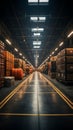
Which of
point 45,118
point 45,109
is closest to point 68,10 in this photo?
point 45,109

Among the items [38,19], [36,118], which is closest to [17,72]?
[38,19]

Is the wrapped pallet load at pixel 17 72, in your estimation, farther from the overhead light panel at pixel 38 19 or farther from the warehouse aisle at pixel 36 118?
the warehouse aisle at pixel 36 118

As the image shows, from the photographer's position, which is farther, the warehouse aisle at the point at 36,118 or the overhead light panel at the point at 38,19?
the overhead light panel at the point at 38,19

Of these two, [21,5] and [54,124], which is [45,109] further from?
[21,5]

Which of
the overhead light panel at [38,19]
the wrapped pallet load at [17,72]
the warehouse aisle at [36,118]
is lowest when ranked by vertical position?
the warehouse aisle at [36,118]

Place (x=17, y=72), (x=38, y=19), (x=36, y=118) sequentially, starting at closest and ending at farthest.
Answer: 1. (x=36, y=118)
2. (x=38, y=19)
3. (x=17, y=72)

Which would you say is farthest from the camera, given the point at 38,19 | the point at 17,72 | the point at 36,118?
the point at 17,72

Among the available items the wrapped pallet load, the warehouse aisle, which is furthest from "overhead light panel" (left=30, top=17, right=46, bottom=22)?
the warehouse aisle

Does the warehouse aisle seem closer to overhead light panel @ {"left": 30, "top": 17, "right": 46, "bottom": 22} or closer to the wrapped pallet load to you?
overhead light panel @ {"left": 30, "top": 17, "right": 46, "bottom": 22}

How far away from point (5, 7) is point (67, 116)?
9180 mm

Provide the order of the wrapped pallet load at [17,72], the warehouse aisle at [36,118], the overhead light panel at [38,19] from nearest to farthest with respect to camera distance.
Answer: the warehouse aisle at [36,118]
the overhead light panel at [38,19]
the wrapped pallet load at [17,72]

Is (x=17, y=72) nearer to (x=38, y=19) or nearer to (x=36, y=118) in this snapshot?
(x=38, y=19)

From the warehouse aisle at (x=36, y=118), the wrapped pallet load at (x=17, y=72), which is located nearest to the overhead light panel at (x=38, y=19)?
the wrapped pallet load at (x=17, y=72)

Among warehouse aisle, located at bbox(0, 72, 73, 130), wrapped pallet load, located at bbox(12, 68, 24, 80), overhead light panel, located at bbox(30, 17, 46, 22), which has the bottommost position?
warehouse aisle, located at bbox(0, 72, 73, 130)
